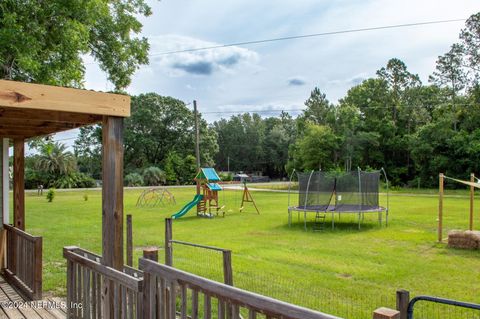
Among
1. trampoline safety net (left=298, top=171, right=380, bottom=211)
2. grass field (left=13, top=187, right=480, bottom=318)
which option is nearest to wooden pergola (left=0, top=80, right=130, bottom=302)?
grass field (left=13, top=187, right=480, bottom=318)

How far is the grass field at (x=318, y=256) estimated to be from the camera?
5.81 m

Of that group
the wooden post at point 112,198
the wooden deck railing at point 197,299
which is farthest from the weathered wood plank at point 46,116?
the wooden deck railing at point 197,299

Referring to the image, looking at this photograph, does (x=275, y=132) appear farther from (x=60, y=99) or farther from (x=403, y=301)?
(x=403, y=301)

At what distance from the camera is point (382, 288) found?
19.9ft

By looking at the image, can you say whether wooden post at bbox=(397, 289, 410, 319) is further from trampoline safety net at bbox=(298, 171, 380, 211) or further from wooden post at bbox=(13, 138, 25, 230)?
trampoline safety net at bbox=(298, 171, 380, 211)

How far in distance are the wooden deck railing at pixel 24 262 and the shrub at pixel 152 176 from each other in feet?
118

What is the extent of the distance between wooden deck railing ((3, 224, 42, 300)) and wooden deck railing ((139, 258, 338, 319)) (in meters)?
2.78

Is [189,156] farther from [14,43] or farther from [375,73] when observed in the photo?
[14,43]

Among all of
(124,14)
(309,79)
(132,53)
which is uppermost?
(309,79)

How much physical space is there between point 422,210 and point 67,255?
16.2m

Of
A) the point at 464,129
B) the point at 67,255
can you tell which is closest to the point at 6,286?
the point at 67,255

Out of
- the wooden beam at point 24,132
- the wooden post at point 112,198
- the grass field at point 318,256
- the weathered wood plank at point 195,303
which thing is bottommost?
the grass field at point 318,256

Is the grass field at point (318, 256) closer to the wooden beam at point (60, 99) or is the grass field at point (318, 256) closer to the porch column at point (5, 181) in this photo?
the porch column at point (5, 181)

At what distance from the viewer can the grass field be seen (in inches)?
229
